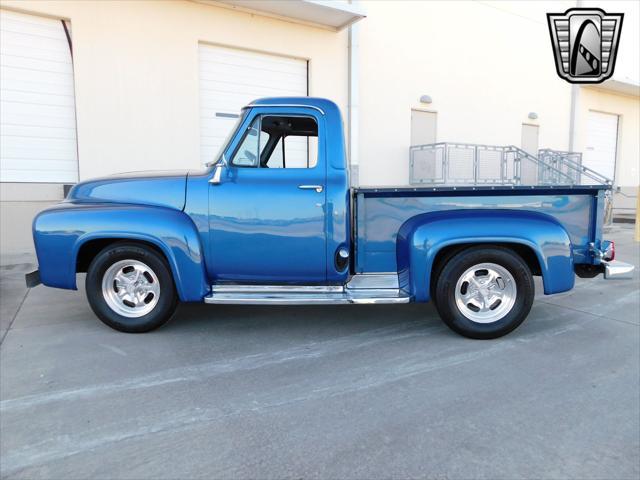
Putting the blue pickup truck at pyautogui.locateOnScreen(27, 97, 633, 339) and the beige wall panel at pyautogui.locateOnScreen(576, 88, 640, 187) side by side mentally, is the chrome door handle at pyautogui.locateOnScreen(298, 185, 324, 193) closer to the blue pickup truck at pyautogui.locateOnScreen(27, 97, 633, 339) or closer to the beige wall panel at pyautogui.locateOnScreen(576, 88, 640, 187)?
the blue pickup truck at pyautogui.locateOnScreen(27, 97, 633, 339)

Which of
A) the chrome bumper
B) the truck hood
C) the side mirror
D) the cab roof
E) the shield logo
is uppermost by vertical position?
the shield logo

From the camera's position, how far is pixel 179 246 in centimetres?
413

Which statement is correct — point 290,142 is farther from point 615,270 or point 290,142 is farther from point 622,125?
point 622,125

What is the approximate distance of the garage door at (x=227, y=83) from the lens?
10.0 meters

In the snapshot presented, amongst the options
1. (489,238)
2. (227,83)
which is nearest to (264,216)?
(489,238)

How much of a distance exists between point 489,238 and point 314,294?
65.8 inches

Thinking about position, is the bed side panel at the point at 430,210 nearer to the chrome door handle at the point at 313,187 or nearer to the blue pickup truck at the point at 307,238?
the blue pickup truck at the point at 307,238

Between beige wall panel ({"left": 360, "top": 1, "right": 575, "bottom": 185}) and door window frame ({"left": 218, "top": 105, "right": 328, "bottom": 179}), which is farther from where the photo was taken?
beige wall panel ({"left": 360, "top": 1, "right": 575, "bottom": 185})

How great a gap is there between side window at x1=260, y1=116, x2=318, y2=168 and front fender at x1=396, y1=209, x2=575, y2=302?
1252mm

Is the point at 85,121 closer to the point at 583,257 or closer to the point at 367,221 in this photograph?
the point at 367,221

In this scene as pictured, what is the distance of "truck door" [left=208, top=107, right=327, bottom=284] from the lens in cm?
424

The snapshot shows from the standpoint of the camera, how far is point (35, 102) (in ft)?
27.9

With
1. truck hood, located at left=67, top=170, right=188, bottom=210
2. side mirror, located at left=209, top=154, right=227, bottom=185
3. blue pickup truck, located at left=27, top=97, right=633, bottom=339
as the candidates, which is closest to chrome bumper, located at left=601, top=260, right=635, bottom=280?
blue pickup truck, located at left=27, top=97, right=633, bottom=339

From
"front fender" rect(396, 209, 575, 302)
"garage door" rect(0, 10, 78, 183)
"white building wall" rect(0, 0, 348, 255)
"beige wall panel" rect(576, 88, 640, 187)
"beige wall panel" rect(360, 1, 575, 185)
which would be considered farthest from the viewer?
"beige wall panel" rect(576, 88, 640, 187)
